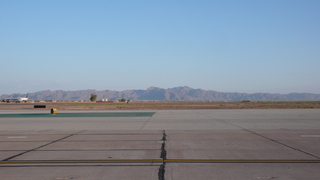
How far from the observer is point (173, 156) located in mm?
10836

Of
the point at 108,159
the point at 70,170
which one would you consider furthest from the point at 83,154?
the point at 70,170

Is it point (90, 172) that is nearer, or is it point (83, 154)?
point (90, 172)

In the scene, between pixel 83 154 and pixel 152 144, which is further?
pixel 152 144

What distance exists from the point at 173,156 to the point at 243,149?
3.35 meters

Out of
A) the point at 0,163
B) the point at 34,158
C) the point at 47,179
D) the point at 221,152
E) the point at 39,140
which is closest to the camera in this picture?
the point at 47,179

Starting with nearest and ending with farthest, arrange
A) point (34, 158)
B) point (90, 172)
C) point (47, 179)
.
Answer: point (47, 179), point (90, 172), point (34, 158)

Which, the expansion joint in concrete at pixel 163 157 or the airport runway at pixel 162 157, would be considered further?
the airport runway at pixel 162 157

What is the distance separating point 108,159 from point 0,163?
3769 millimetres

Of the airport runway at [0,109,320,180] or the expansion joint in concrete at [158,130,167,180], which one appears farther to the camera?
the airport runway at [0,109,320,180]

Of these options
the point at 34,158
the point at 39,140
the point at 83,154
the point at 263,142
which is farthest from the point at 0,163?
the point at 263,142

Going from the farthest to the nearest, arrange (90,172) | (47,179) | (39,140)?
1. (39,140)
2. (90,172)
3. (47,179)

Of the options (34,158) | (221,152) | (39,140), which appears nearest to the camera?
(34,158)

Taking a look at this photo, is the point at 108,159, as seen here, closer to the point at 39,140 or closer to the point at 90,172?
the point at 90,172

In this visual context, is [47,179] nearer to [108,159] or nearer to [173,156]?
[108,159]
